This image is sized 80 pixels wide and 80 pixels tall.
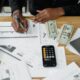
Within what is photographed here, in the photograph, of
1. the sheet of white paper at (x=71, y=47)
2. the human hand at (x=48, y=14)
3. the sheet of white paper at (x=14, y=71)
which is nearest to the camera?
the sheet of white paper at (x=14, y=71)

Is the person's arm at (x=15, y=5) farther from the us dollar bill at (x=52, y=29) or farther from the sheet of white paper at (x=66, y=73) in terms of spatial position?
the sheet of white paper at (x=66, y=73)

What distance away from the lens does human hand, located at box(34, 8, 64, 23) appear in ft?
4.11

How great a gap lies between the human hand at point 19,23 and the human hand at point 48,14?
0.24ft

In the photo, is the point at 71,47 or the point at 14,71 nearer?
the point at 14,71

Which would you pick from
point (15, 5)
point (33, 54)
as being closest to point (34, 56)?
point (33, 54)

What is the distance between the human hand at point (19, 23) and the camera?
1.18 metres

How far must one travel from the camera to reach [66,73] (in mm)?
1072

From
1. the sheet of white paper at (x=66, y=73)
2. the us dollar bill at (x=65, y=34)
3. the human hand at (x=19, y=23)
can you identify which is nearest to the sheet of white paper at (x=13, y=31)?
the human hand at (x=19, y=23)

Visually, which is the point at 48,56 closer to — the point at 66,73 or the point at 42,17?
the point at 66,73

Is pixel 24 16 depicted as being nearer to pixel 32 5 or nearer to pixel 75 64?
pixel 32 5

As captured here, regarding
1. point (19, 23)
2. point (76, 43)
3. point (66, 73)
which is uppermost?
point (19, 23)

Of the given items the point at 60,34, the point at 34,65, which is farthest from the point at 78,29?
the point at 34,65

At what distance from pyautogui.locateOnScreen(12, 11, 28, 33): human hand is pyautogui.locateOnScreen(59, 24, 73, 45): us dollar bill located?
0.60ft

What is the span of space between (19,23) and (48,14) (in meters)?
0.18
